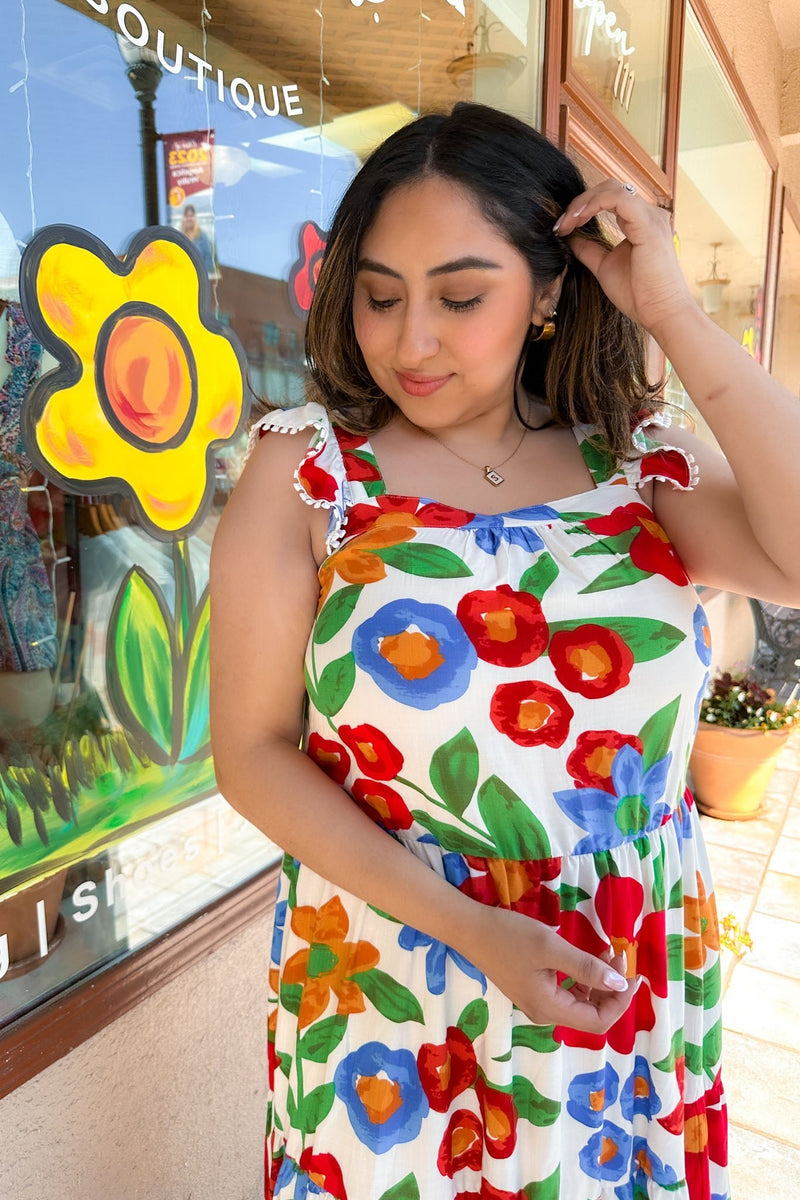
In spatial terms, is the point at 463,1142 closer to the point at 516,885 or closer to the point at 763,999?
the point at 516,885

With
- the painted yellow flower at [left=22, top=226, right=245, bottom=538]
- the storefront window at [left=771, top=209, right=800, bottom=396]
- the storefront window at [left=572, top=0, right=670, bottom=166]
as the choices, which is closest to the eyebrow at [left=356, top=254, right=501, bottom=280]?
the painted yellow flower at [left=22, top=226, right=245, bottom=538]

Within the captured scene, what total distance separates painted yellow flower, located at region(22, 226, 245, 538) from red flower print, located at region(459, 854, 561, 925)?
67 cm

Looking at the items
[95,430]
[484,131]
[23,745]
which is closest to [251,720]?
[23,745]

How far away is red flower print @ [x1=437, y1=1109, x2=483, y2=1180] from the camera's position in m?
0.90

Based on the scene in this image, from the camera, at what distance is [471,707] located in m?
0.84

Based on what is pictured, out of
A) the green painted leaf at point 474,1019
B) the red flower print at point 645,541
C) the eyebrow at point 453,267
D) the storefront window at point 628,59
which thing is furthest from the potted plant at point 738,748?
the eyebrow at point 453,267

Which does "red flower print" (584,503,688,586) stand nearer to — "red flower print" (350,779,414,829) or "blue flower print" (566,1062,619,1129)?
"red flower print" (350,779,414,829)

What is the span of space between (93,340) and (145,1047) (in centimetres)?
102

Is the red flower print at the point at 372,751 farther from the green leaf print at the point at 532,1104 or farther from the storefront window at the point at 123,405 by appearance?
the green leaf print at the point at 532,1104

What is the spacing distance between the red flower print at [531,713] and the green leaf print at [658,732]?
0.09 metres

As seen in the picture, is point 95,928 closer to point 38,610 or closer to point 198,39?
point 38,610

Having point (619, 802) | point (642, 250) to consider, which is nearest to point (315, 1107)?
point (619, 802)

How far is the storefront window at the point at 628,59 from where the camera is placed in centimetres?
237

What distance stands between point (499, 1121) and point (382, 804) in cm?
34
